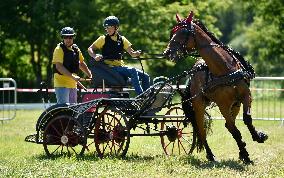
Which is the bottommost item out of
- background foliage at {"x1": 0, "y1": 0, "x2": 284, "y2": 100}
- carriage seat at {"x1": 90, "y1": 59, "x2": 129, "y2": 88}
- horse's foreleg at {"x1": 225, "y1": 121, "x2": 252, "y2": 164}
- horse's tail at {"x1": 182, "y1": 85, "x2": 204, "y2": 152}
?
horse's foreleg at {"x1": 225, "y1": 121, "x2": 252, "y2": 164}

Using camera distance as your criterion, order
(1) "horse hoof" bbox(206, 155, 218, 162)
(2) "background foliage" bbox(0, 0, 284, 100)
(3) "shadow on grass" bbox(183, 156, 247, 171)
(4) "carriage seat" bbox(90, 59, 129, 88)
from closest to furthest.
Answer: (3) "shadow on grass" bbox(183, 156, 247, 171), (1) "horse hoof" bbox(206, 155, 218, 162), (4) "carriage seat" bbox(90, 59, 129, 88), (2) "background foliage" bbox(0, 0, 284, 100)

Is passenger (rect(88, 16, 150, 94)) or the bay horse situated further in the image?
passenger (rect(88, 16, 150, 94))

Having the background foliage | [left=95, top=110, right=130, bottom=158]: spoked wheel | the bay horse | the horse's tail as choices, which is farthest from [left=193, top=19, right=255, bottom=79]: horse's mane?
the background foliage

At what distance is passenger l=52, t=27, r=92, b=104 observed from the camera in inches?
458

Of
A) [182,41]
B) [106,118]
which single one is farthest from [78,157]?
[182,41]

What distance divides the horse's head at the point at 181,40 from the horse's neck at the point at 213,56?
12 cm

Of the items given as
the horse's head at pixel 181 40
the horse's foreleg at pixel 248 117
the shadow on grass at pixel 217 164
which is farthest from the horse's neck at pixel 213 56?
the shadow on grass at pixel 217 164

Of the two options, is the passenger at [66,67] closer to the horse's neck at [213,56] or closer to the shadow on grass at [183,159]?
the shadow on grass at [183,159]

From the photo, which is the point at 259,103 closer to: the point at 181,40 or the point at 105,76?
the point at 105,76

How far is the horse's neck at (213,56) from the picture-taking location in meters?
10.2

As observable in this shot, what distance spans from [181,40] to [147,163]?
1.85 metres

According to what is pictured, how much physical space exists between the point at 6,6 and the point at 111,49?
72.3ft

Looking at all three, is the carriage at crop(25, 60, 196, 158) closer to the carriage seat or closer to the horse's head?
the carriage seat

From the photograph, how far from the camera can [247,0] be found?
38969 mm
